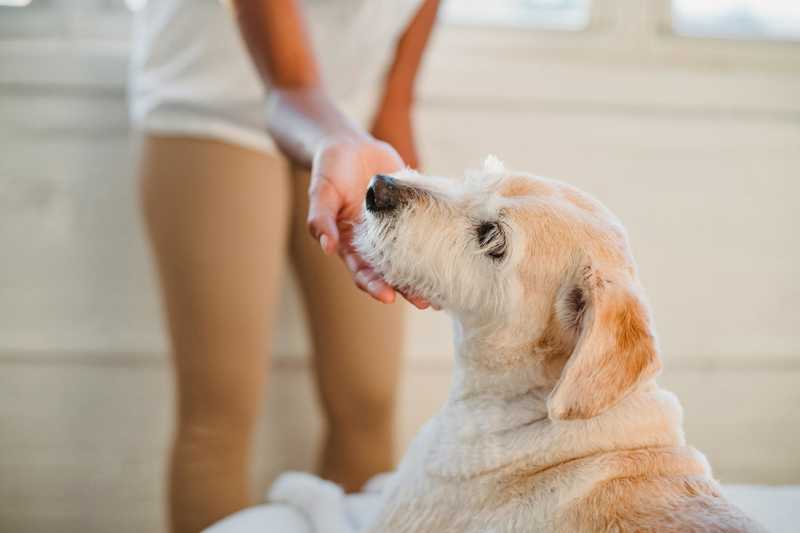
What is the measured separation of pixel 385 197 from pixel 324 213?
3.4 inches

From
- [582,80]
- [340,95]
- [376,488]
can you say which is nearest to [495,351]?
[376,488]

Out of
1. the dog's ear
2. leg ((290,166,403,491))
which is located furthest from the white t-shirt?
the dog's ear

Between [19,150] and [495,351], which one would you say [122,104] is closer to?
[19,150]

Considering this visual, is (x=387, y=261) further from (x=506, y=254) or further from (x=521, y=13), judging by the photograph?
(x=521, y=13)

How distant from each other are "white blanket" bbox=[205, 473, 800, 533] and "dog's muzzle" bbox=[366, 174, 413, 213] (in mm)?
407

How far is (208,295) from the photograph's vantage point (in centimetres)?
138

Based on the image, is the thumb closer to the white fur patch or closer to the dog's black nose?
the dog's black nose

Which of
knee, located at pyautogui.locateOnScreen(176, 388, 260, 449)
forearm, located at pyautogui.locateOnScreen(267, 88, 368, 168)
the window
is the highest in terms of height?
the window

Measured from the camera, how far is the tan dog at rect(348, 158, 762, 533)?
88 centimetres

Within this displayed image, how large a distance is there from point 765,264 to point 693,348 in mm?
306

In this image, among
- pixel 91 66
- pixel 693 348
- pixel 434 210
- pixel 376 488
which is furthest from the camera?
pixel 693 348

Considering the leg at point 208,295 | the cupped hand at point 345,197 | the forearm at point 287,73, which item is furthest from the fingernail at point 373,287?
the leg at point 208,295

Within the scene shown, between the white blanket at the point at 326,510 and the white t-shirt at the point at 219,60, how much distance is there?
0.63 meters

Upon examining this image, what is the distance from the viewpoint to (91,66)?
1.79 metres
